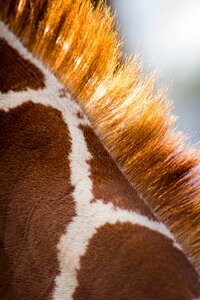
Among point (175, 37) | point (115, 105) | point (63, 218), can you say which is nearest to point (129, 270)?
point (63, 218)

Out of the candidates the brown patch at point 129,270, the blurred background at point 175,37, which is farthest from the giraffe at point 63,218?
the blurred background at point 175,37

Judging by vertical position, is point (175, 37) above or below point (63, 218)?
above

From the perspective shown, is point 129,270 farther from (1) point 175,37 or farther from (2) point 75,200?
(1) point 175,37

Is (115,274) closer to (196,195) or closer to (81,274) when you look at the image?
(81,274)

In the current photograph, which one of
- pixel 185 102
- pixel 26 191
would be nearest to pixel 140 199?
pixel 26 191

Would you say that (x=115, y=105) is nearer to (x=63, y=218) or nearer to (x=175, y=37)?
(x=63, y=218)

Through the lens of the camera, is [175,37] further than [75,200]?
Yes
